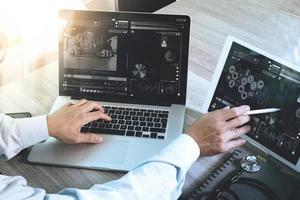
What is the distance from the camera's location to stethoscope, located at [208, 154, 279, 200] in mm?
1046

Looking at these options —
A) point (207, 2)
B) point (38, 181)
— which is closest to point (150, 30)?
point (38, 181)

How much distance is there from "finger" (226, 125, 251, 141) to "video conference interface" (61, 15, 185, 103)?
224 millimetres

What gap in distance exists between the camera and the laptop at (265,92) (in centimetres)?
108

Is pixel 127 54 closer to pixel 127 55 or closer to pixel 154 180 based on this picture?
pixel 127 55

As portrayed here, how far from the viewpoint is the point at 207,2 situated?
1803 mm

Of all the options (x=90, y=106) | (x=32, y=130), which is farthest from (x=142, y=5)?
(x=32, y=130)

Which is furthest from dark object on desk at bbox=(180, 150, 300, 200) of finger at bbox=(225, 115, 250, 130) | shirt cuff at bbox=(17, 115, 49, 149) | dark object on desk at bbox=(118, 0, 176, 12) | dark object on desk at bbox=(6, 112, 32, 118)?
dark object on desk at bbox=(118, 0, 176, 12)

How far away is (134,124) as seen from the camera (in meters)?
1.23

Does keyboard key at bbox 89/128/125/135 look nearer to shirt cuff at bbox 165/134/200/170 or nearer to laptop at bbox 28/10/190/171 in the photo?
laptop at bbox 28/10/190/171

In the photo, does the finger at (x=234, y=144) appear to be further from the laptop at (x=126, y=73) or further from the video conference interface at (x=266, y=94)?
the laptop at (x=126, y=73)

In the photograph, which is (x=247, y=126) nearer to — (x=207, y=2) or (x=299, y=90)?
(x=299, y=90)

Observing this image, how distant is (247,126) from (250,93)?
0.09 m

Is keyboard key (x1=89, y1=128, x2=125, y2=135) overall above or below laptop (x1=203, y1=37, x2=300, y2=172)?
below

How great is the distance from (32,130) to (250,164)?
1.87 ft
